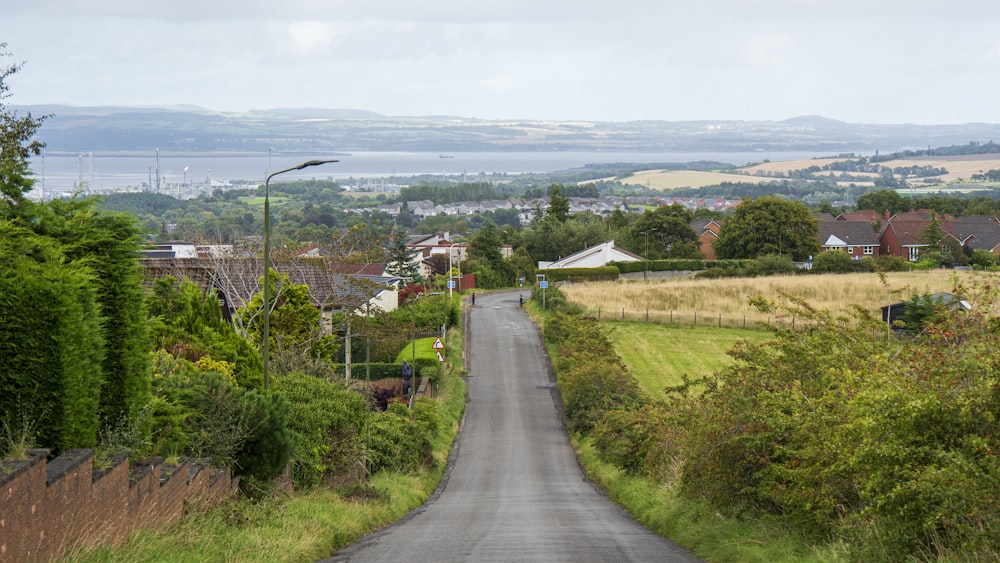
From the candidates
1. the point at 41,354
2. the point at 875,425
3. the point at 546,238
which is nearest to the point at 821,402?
the point at 875,425

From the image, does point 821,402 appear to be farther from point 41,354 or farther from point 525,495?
point 525,495

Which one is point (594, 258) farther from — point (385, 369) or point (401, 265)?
point (385, 369)

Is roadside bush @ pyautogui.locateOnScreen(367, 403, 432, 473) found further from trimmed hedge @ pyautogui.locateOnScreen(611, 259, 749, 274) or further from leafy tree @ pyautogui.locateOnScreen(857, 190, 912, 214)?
leafy tree @ pyautogui.locateOnScreen(857, 190, 912, 214)

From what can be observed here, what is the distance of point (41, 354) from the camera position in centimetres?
1118

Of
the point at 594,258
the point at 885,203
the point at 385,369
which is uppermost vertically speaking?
the point at 885,203

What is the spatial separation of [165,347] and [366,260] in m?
22.6

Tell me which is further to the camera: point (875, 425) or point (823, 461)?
point (823, 461)

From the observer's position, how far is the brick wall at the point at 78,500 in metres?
9.02

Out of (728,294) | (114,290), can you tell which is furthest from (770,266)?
(114,290)

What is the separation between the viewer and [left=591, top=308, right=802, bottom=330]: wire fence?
63.8m

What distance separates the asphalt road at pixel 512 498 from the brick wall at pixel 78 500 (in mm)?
2714

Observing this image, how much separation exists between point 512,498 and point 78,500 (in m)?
16.4

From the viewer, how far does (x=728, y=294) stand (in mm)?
78625

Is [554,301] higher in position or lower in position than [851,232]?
lower
